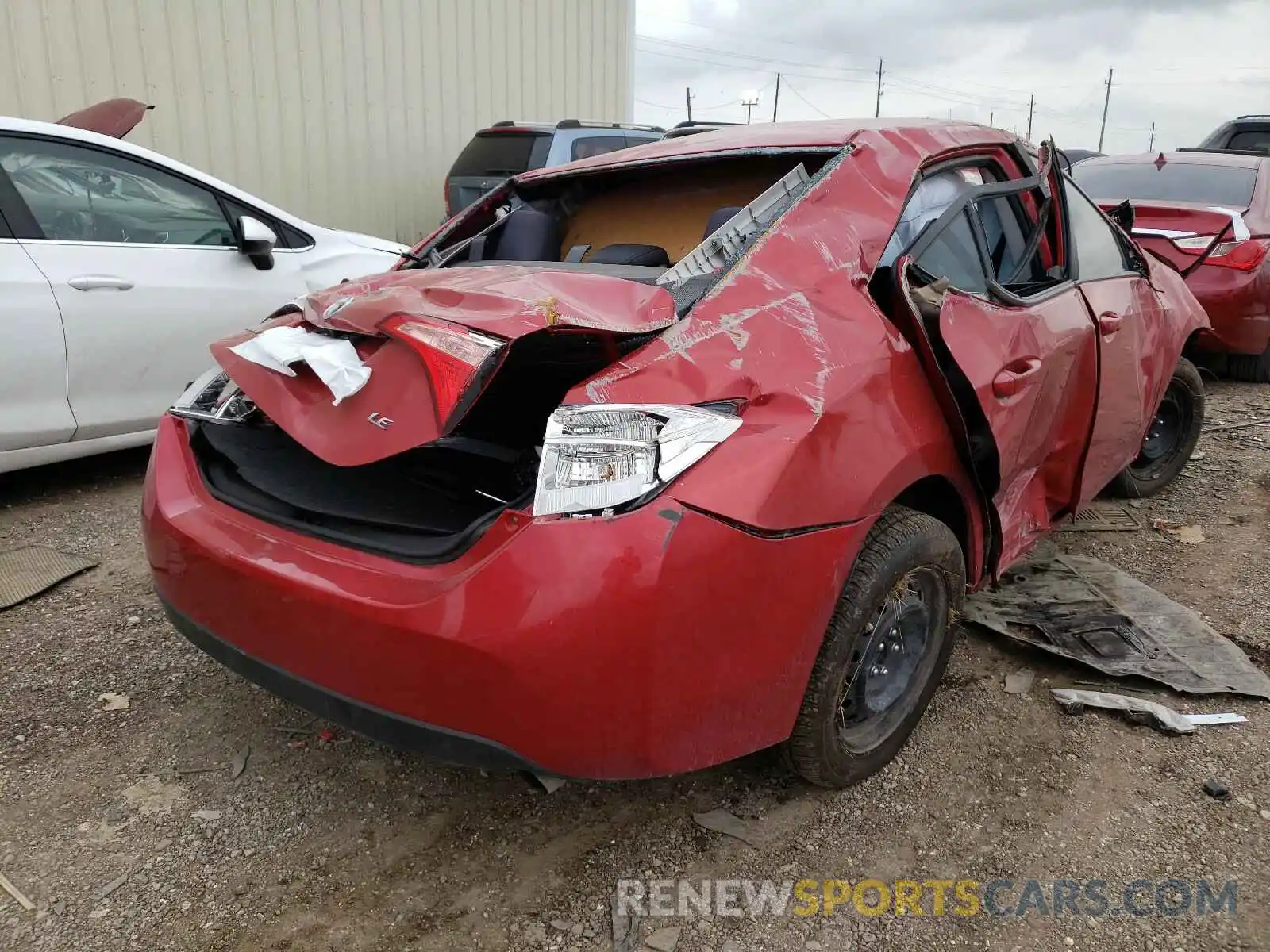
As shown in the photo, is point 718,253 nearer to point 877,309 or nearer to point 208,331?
point 877,309

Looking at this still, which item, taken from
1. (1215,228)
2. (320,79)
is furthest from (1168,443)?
(320,79)

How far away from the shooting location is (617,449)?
170 centimetres

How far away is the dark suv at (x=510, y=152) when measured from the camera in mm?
7723

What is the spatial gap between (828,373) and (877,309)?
0.97 ft

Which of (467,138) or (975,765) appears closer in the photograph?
(975,765)

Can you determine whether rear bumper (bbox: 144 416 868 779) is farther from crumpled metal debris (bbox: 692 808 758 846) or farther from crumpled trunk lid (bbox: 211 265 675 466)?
crumpled metal debris (bbox: 692 808 758 846)

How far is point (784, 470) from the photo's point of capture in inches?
68.0

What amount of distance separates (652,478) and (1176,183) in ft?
20.1

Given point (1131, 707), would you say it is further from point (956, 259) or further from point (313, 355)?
point (313, 355)

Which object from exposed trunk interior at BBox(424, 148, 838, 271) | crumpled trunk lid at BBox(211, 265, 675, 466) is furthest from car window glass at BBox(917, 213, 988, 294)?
crumpled trunk lid at BBox(211, 265, 675, 466)

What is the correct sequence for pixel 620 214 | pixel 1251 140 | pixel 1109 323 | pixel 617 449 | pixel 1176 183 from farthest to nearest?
pixel 1251 140, pixel 1176 183, pixel 620 214, pixel 1109 323, pixel 617 449

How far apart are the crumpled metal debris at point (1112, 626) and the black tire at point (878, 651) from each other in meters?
0.72

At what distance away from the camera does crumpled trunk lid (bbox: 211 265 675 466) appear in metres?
1.74

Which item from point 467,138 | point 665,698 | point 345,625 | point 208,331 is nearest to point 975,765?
point 665,698
